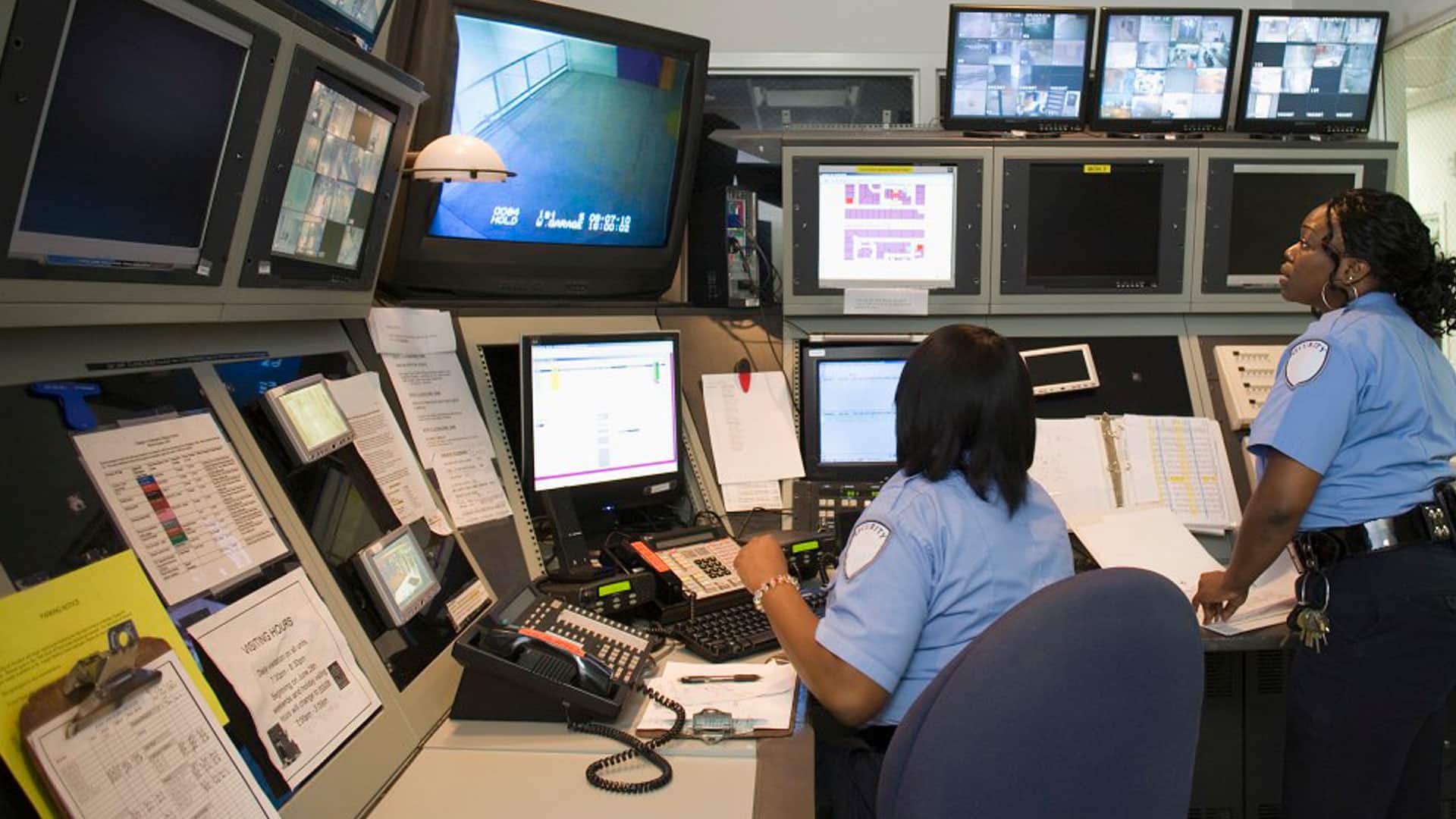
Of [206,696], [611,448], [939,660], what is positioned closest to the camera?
[206,696]

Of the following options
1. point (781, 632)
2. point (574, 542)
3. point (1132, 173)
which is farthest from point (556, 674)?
point (1132, 173)

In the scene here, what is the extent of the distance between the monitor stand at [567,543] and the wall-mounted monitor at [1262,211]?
1665 mm

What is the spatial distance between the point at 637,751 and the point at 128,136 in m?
0.93

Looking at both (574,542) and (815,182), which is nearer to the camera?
(574,542)

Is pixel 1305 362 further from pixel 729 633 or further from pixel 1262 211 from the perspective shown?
pixel 729 633

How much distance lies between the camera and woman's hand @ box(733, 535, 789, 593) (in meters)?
1.64

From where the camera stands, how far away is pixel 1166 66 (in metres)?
2.60

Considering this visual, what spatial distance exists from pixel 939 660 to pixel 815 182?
1401 mm

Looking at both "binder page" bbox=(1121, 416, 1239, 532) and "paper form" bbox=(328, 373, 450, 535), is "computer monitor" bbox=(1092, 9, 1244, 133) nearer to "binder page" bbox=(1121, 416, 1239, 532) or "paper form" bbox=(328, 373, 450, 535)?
"binder page" bbox=(1121, 416, 1239, 532)

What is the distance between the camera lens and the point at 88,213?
1012 mm

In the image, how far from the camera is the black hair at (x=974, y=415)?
1445 millimetres

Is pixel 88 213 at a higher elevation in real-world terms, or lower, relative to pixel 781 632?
higher

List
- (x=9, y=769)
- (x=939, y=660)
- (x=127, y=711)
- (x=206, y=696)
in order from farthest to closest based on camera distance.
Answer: (x=939, y=660), (x=206, y=696), (x=127, y=711), (x=9, y=769)

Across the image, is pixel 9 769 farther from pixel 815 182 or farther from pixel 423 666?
pixel 815 182
